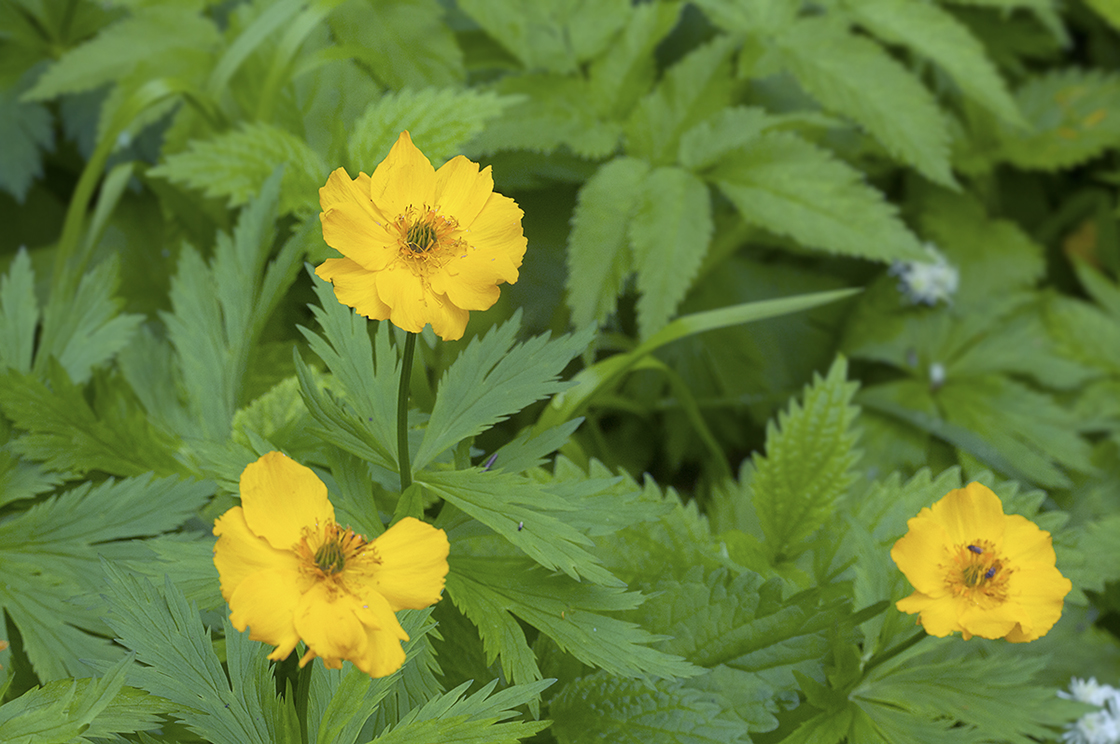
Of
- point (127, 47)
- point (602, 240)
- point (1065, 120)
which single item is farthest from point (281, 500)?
point (1065, 120)

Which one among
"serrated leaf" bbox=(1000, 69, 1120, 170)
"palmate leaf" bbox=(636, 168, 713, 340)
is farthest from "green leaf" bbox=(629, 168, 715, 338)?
"serrated leaf" bbox=(1000, 69, 1120, 170)

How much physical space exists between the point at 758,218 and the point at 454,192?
753 mm

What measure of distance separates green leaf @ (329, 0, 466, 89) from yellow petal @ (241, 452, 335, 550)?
920mm

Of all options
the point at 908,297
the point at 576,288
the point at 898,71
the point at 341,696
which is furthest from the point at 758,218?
the point at 341,696

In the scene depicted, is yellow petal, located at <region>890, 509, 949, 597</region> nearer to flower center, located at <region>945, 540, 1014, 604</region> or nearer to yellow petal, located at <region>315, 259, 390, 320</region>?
flower center, located at <region>945, 540, 1014, 604</region>

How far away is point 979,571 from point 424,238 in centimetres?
53

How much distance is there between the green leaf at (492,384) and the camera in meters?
0.72

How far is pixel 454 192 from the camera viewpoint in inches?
25.2

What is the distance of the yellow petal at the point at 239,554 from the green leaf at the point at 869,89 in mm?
1219

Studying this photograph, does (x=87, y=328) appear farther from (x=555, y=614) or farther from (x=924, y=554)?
(x=924, y=554)

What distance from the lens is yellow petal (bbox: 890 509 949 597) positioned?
66 centimetres

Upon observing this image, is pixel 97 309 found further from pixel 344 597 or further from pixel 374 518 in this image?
pixel 344 597

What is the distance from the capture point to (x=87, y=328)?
1.04 m

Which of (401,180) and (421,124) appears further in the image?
(421,124)
